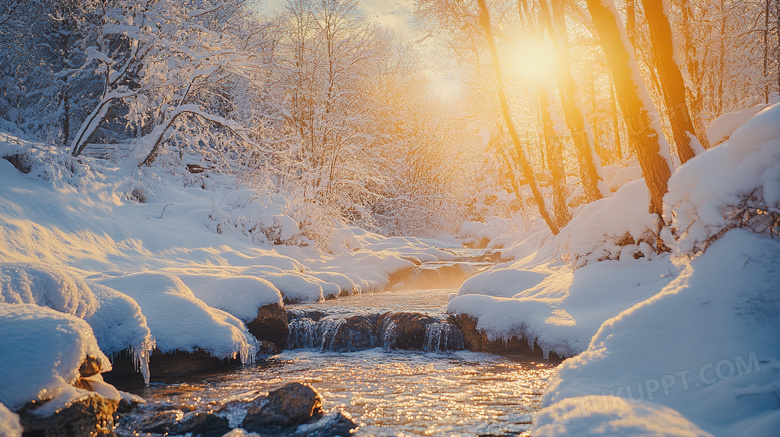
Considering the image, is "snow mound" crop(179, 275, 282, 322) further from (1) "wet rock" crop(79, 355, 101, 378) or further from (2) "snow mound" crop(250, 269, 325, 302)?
(1) "wet rock" crop(79, 355, 101, 378)

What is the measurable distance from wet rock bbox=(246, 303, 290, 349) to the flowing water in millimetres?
271

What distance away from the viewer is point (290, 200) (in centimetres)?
1653

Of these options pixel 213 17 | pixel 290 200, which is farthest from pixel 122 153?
pixel 213 17

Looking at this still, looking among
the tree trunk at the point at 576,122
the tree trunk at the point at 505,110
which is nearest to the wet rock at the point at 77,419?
the tree trunk at the point at 576,122

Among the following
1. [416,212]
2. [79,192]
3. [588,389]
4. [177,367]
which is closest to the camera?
[588,389]

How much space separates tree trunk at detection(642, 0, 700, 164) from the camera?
20.2ft

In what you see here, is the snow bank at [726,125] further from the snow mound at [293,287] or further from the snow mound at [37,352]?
the snow mound at [37,352]

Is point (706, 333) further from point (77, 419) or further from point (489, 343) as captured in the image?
point (489, 343)

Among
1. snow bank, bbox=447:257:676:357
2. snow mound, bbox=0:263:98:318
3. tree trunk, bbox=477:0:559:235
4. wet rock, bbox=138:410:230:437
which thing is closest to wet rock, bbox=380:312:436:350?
snow bank, bbox=447:257:676:357

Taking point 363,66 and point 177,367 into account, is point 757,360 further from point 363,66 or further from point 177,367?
point 363,66

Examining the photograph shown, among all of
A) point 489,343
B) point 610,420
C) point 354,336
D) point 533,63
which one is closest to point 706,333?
point 610,420

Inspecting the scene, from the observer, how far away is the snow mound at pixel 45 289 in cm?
442

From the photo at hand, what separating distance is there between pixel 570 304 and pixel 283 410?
4439 millimetres

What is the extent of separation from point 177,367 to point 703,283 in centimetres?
581
